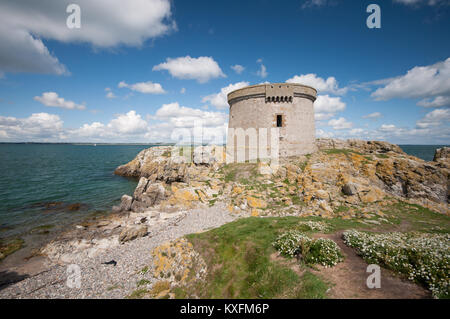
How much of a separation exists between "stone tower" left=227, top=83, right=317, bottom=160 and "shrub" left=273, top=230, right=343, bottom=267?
18598 mm

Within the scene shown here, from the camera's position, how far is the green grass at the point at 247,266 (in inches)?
303

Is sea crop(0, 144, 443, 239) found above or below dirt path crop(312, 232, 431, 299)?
below

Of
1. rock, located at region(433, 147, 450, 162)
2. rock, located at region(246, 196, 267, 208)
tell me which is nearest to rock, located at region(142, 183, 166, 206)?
rock, located at region(246, 196, 267, 208)

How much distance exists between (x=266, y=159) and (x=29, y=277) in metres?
26.1

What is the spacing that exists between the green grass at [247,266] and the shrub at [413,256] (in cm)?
312

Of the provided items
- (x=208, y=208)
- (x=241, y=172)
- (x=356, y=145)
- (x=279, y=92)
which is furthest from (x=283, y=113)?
(x=208, y=208)

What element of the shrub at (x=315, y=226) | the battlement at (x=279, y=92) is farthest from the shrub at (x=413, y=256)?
the battlement at (x=279, y=92)

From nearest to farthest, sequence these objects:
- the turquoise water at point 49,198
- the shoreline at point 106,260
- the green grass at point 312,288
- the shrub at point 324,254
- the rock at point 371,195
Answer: the green grass at point 312,288
the shrub at point 324,254
the shoreline at point 106,260
the rock at point 371,195
the turquoise water at point 49,198

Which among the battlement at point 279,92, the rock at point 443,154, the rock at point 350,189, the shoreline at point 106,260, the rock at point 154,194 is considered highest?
the battlement at point 279,92

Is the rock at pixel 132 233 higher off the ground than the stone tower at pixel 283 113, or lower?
lower

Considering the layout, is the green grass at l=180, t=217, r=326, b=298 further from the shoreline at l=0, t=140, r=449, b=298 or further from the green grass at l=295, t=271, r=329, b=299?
the shoreline at l=0, t=140, r=449, b=298

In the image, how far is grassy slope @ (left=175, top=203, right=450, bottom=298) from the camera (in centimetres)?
766

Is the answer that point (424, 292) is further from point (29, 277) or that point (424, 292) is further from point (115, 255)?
point (29, 277)

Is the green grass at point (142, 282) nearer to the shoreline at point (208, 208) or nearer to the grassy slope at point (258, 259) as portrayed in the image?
the shoreline at point (208, 208)
